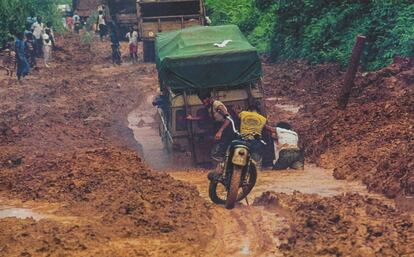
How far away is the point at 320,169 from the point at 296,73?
33.0ft

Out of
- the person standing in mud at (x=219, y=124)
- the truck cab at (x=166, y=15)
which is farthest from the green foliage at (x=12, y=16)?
the person standing in mud at (x=219, y=124)

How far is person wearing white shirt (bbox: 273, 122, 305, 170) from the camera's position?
41.6 ft

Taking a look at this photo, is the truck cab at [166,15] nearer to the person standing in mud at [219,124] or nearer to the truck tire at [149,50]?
the truck tire at [149,50]

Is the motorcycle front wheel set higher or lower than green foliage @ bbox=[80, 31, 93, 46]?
higher

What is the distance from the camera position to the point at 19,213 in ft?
30.9

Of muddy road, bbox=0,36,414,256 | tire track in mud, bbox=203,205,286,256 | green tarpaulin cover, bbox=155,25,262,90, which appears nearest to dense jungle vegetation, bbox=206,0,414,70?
green tarpaulin cover, bbox=155,25,262,90

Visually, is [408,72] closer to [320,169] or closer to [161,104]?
[320,169]

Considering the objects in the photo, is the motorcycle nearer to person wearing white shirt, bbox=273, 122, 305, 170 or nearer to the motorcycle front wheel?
the motorcycle front wheel

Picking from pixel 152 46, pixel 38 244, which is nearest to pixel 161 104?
pixel 38 244

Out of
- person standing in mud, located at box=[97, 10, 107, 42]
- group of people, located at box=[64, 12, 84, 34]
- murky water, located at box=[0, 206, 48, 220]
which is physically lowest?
group of people, located at box=[64, 12, 84, 34]

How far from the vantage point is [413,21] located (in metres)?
19.0

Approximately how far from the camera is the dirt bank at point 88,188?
7633 millimetres

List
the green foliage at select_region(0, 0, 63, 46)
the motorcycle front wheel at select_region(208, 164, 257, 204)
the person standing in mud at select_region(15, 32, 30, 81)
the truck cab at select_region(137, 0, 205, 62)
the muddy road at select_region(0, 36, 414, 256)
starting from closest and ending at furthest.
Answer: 1. the muddy road at select_region(0, 36, 414, 256)
2. the motorcycle front wheel at select_region(208, 164, 257, 204)
3. the person standing in mud at select_region(15, 32, 30, 81)
4. the truck cab at select_region(137, 0, 205, 62)
5. the green foliage at select_region(0, 0, 63, 46)

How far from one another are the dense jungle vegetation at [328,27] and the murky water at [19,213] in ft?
38.4
